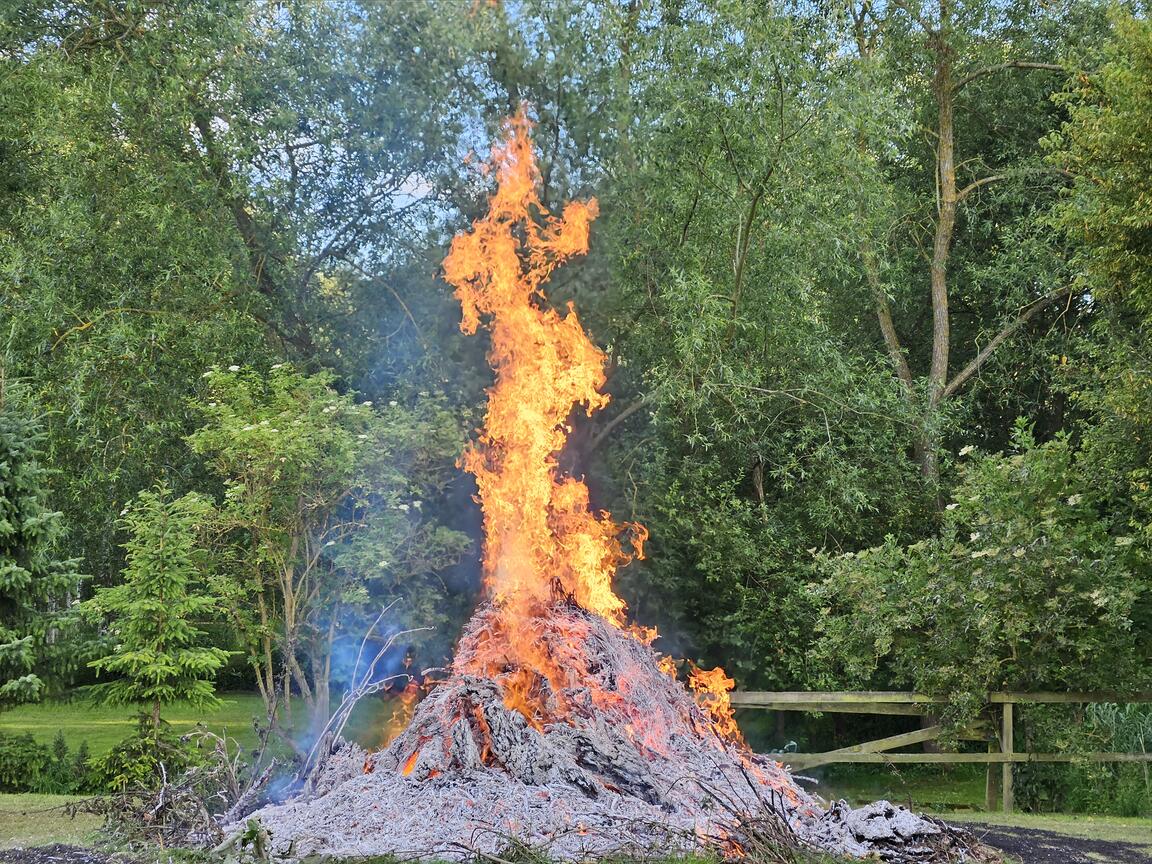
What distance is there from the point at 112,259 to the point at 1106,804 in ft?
42.8

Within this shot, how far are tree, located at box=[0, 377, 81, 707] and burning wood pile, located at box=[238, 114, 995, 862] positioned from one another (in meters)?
3.04

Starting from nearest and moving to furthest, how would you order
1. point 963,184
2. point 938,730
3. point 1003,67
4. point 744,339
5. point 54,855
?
point 54,855, point 938,730, point 744,339, point 1003,67, point 963,184

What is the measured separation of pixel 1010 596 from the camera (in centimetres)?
1118

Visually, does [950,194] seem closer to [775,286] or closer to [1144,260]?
[775,286]

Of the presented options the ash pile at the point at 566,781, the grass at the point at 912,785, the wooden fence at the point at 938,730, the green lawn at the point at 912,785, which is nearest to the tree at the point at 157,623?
the ash pile at the point at 566,781

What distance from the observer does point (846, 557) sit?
12781 mm

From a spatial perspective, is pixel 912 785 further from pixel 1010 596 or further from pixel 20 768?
pixel 20 768

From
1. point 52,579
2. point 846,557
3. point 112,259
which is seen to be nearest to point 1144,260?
point 846,557

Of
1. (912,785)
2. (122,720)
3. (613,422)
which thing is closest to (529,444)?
(613,422)

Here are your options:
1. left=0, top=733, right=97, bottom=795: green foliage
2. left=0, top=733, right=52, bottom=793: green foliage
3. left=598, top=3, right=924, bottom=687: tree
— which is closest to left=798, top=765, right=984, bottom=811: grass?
left=598, top=3, right=924, bottom=687: tree

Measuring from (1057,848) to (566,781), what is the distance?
3.73 m

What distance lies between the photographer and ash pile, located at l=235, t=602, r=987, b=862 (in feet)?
24.1

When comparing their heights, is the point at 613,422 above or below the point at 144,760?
above

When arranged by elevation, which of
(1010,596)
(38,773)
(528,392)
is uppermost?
(528,392)
